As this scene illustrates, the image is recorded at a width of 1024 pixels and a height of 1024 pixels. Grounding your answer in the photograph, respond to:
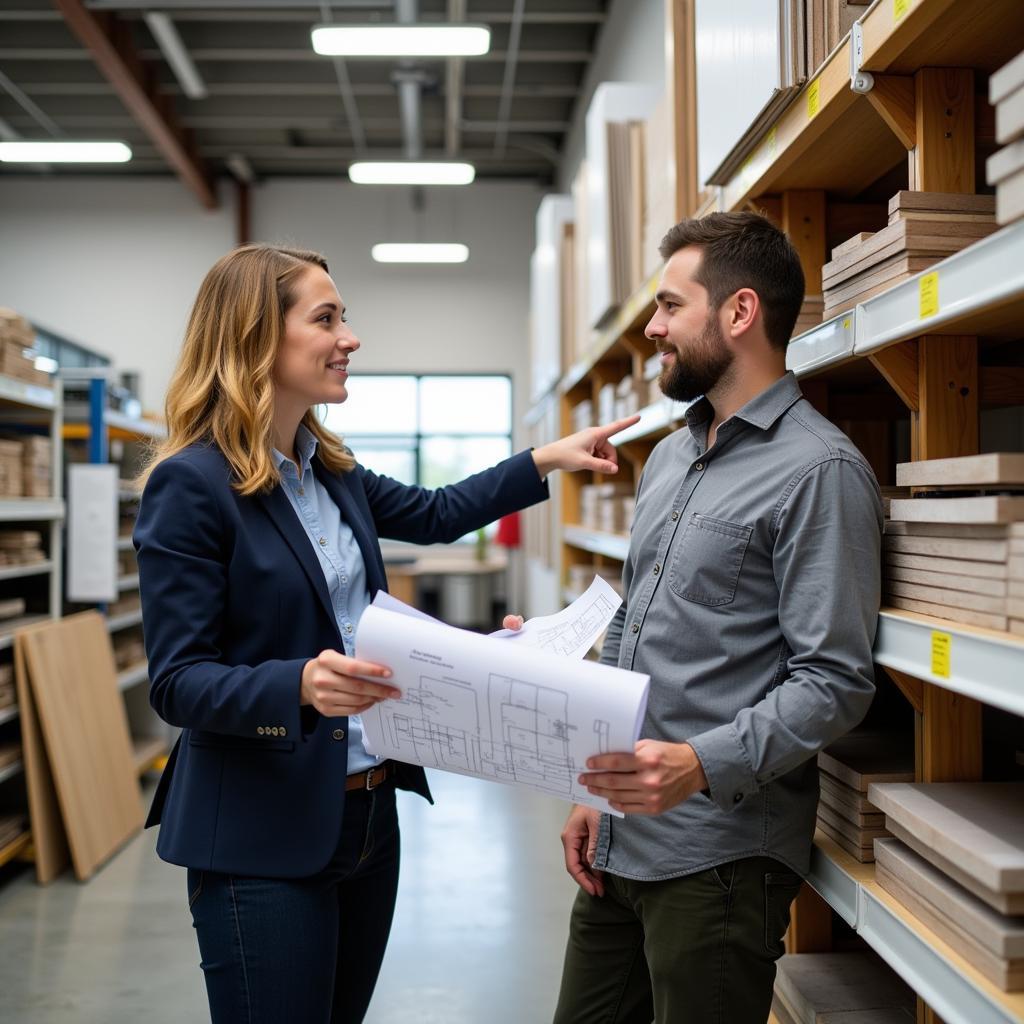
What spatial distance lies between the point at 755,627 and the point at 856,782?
1.22 feet

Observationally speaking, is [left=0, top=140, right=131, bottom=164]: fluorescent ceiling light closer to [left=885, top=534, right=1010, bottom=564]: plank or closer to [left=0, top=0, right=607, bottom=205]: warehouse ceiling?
[left=0, top=0, right=607, bottom=205]: warehouse ceiling

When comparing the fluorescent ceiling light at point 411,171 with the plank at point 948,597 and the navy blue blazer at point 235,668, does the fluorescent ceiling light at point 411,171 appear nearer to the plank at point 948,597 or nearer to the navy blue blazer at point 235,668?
the navy blue blazer at point 235,668

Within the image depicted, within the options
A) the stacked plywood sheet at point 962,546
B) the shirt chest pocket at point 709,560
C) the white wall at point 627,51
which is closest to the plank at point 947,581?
the stacked plywood sheet at point 962,546

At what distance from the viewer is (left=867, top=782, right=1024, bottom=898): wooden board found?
1237mm

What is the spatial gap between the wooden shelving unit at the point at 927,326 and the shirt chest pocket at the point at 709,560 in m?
0.24

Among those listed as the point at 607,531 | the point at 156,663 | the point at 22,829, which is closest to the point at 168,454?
the point at 156,663

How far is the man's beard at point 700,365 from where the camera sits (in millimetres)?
1743

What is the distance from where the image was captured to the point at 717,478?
1.69 m

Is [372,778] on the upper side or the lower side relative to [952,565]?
lower

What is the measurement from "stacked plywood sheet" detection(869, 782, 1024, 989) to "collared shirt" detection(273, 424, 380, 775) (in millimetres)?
879

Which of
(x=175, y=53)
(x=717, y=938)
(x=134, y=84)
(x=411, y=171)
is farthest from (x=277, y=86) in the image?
(x=717, y=938)

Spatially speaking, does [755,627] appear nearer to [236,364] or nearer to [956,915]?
[956,915]

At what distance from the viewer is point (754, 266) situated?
67.3 inches

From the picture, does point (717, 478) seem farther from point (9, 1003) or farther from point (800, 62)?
point (9, 1003)
